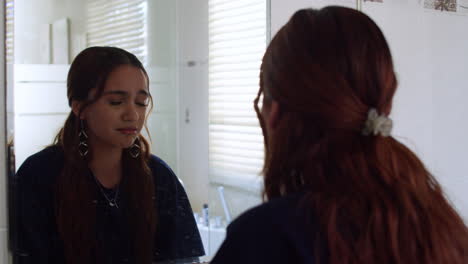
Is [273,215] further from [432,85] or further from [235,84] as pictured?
[432,85]

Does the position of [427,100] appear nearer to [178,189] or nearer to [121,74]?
[178,189]

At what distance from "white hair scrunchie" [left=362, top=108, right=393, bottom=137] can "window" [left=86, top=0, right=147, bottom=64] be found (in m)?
0.45

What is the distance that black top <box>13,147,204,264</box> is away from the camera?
834 mm

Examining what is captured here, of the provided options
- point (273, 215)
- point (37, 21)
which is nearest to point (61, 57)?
point (37, 21)

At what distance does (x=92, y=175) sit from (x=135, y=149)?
3.5 inches

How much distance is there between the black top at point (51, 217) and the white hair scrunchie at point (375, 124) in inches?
18.0

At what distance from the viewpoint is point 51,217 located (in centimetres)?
84

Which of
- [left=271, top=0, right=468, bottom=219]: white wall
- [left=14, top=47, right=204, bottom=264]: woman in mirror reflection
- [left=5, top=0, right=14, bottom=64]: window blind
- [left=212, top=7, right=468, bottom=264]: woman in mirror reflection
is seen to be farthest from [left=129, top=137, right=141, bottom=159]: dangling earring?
[left=271, top=0, right=468, bottom=219]: white wall

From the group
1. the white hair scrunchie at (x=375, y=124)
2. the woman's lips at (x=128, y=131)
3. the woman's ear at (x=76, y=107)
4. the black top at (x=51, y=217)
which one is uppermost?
the woman's ear at (x=76, y=107)

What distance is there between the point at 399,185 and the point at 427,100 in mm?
947

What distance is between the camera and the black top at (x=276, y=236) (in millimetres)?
540

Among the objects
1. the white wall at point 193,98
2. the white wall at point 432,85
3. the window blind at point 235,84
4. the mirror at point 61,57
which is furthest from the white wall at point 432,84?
the mirror at point 61,57

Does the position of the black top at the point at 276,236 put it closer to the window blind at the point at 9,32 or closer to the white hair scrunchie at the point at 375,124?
the white hair scrunchie at the point at 375,124

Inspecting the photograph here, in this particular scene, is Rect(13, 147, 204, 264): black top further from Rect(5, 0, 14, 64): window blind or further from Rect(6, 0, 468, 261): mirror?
Rect(5, 0, 14, 64): window blind
